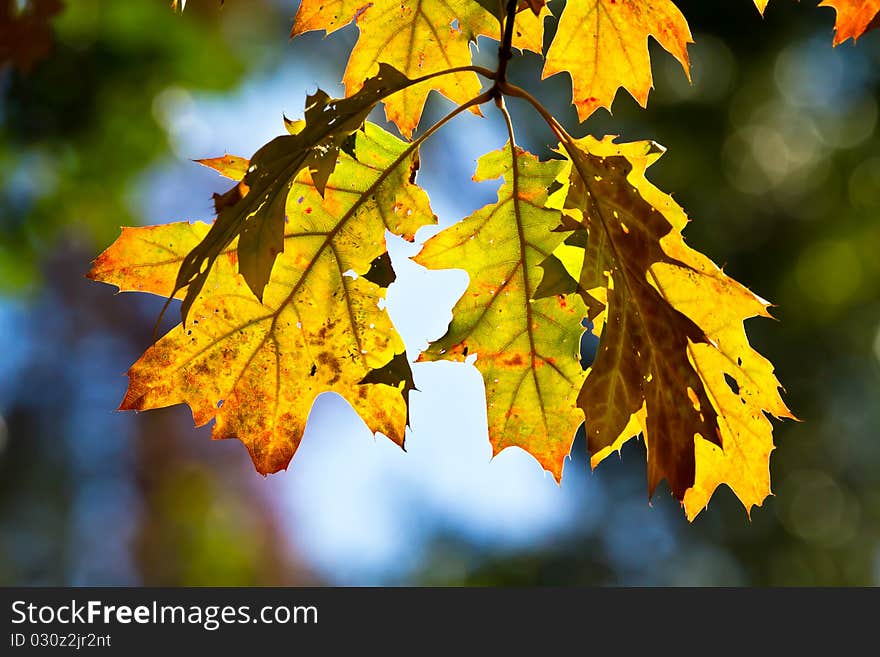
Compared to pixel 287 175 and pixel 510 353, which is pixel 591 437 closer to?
pixel 510 353

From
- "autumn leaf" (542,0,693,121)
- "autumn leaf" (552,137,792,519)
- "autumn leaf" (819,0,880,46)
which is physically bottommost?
"autumn leaf" (552,137,792,519)

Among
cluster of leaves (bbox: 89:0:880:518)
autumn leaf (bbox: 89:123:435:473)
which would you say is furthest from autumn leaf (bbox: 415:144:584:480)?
autumn leaf (bbox: 89:123:435:473)

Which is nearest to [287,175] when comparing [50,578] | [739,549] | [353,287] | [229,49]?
[353,287]

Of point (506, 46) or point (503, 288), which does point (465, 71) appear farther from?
point (503, 288)

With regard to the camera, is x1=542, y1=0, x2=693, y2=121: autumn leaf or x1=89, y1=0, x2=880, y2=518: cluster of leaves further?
x1=542, y1=0, x2=693, y2=121: autumn leaf

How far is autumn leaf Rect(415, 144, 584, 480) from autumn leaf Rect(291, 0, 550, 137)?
16 cm

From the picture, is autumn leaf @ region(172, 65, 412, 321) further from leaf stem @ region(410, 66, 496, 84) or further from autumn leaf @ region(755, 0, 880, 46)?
autumn leaf @ region(755, 0, 880, 46)

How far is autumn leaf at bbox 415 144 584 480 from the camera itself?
146cm

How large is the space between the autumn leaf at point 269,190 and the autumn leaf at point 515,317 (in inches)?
13.0

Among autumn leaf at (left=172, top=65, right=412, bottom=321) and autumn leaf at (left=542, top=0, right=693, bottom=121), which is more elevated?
autumn leaf at (left=542, top=0, right=693, bottom=121)

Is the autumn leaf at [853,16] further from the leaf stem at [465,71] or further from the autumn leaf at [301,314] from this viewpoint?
the autumn leaf at [301,314]

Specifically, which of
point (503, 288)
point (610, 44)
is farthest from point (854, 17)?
point (503, 288)

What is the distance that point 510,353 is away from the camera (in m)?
1.48

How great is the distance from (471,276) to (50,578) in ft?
36.0
